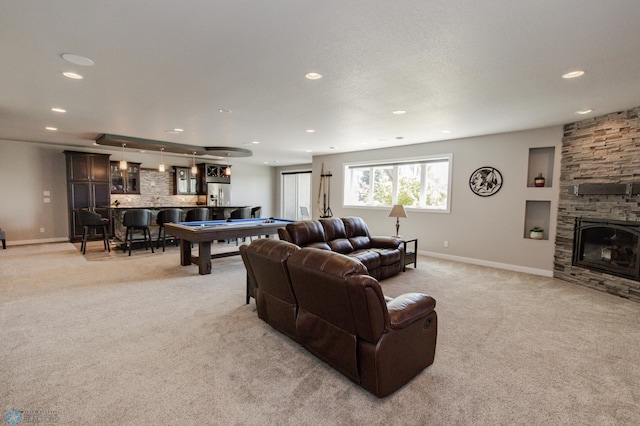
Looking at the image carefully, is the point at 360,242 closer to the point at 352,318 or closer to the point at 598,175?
the point at 352,318

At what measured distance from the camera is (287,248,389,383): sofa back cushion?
184cm

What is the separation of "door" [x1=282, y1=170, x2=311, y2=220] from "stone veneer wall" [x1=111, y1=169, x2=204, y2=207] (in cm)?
379

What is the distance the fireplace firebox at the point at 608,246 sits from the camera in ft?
13.3

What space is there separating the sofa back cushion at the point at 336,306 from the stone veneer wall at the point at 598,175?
175 inches

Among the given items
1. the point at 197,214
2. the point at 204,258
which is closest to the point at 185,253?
Answer: the point at 204,258

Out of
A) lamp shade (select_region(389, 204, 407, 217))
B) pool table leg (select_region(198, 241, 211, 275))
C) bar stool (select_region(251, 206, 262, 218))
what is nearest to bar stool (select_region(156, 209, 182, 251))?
bar stool (select_region(251, 206, 262, 218))

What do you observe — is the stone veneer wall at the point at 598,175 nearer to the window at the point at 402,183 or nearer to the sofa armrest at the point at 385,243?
the window at the point at 402,183

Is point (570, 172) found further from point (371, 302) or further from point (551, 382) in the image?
point (371, 302)

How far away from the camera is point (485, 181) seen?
5.75 m

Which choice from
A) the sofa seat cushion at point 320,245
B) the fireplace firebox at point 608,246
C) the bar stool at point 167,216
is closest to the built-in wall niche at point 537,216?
the fireplace firebox at point 608,246

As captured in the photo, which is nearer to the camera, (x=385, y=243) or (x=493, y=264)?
(x=385, y=243)

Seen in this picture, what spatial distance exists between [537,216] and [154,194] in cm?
1001

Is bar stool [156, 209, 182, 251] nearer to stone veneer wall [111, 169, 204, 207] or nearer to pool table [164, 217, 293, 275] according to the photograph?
pool table [164, 217, 293, 275]

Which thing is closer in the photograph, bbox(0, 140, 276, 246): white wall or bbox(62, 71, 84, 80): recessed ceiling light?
bbox(62, 71, 84, 80): recessed ceiling light
